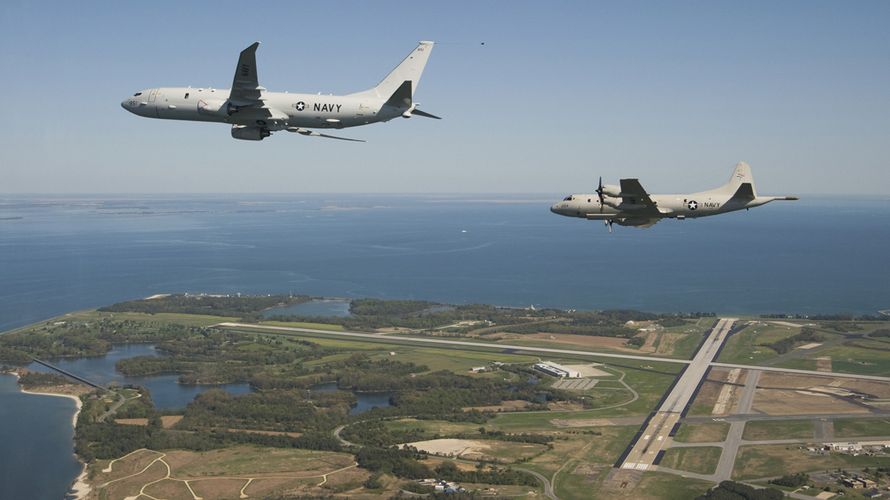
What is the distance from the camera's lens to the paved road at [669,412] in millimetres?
65812

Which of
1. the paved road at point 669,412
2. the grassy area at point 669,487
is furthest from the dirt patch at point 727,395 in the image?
the grassy area at point 669,487

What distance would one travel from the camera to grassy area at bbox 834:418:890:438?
7100cm

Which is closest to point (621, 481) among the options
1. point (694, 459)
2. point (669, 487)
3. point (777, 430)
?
point (669, 487)

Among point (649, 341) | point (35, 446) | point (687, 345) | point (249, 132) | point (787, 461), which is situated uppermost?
point (249, 132)

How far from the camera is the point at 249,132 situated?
3528cm

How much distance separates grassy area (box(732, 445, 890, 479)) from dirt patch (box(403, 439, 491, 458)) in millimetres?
21503

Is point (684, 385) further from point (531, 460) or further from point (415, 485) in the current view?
point (415, 485)

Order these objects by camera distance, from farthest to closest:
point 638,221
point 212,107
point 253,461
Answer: point 253,461, point 638,221, point 212,107

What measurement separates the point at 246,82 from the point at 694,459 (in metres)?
50.2

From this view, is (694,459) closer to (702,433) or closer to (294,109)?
(702,433)

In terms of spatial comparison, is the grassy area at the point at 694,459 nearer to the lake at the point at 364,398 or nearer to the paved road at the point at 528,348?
the paved road at the point at 528,348

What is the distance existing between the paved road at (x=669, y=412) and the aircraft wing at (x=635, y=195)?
29.4 metres

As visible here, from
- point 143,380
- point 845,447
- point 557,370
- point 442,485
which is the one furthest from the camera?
point 143,380

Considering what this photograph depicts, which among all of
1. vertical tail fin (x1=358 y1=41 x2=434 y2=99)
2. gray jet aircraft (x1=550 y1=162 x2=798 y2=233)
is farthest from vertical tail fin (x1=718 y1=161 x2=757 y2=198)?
vertical tail fin (x1=358 y1=41 x2=434 y2=99)
